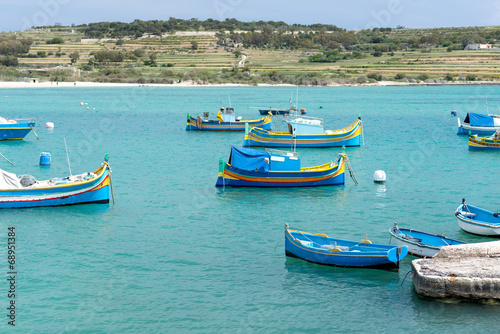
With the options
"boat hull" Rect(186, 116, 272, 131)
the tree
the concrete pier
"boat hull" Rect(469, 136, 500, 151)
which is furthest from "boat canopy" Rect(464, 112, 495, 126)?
the tree

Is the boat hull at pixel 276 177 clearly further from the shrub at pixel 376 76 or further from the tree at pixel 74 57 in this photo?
the tree at pixel 74 57

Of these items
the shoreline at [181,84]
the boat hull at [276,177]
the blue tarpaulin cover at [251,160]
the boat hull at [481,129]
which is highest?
the blue tarpaulin cover at [251,160]

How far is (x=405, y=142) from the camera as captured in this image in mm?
55625

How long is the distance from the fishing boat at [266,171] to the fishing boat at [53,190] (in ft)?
23.3

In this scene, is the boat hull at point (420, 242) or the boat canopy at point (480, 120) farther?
the boat canopy at point (480, 120)

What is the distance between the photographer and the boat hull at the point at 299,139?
161ft

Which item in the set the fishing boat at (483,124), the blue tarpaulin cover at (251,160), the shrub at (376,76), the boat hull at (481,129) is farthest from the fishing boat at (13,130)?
the shrub at (376,76)

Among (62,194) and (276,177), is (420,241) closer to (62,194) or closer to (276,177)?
(276,177)

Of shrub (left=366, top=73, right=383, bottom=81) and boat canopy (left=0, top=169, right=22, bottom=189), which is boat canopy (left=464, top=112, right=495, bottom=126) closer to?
boat canopy (left=0, top=169, right=22, bottom=189)

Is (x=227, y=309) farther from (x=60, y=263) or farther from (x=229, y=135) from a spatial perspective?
(x=229, y=135)

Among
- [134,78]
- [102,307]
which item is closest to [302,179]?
[102,307]

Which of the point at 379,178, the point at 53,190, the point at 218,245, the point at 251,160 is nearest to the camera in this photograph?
the point at 218,245

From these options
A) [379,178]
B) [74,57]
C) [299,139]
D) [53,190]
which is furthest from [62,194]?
[74,57]

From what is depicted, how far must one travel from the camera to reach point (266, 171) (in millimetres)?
32281
